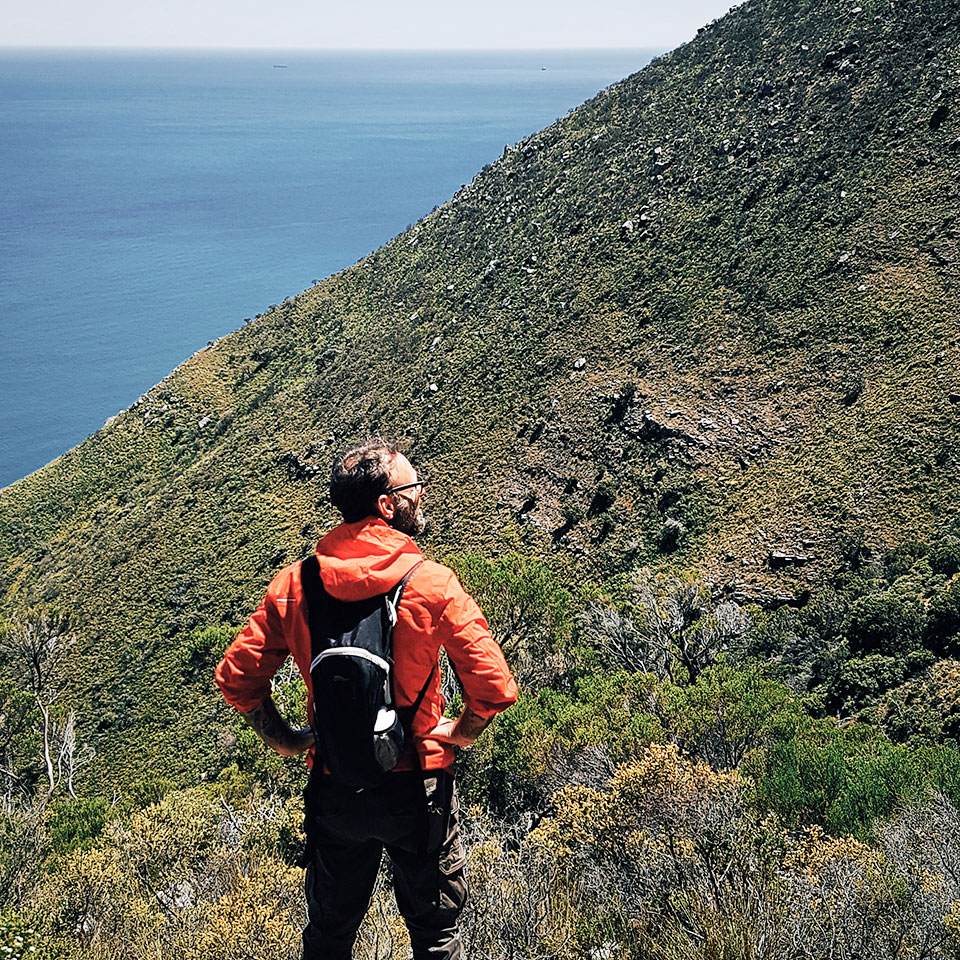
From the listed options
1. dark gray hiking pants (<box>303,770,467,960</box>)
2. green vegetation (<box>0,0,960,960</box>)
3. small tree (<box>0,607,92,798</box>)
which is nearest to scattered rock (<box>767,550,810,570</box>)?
green vegetation (<box>0,0,960,960</box>)

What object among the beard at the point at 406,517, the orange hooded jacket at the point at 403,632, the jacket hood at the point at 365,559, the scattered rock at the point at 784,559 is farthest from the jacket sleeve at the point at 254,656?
the scattered rock at the point at 784,559

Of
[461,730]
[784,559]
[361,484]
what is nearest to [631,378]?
[784,559]

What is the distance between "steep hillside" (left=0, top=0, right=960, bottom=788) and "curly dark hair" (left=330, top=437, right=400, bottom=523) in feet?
88.4

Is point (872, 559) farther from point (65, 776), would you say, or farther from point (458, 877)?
point (65, 776)

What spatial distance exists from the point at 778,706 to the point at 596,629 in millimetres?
8068

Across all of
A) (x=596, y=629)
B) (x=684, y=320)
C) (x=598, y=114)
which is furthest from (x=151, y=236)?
(x=596, y=629)

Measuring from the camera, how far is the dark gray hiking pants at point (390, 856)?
3.58 meters

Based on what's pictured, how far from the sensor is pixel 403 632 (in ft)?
10.9

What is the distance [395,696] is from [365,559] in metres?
0.61

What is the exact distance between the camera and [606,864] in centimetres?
765

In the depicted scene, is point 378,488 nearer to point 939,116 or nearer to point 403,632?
point 403,632

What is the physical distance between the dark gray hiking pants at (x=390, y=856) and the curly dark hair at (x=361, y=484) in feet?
3.91

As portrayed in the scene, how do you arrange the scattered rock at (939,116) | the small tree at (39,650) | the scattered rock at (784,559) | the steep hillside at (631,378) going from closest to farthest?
the scattered rock at (784,559), the steep hillside at (631,378), the scattered rock at (939,116), the small tree at (39,650)

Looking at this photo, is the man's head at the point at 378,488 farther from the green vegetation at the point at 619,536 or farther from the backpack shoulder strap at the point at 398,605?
the green vegetation at the point at 619,536
